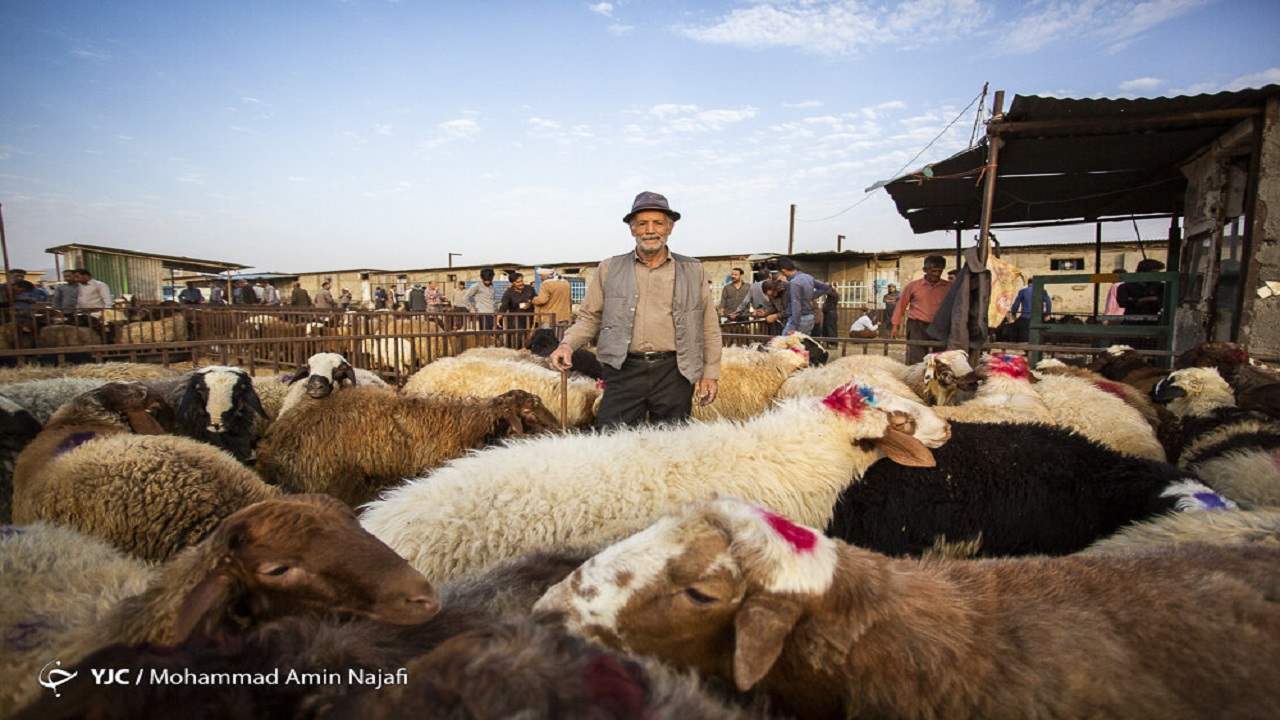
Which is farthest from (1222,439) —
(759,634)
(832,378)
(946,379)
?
(759,634)

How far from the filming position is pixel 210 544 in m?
1.64

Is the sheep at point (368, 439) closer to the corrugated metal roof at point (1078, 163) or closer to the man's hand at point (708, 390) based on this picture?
the man's hand at point (708, 390)

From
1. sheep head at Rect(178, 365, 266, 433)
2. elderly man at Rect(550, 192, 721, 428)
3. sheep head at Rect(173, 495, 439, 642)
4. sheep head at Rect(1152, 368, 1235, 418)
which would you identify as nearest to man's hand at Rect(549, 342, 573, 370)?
elderly man at Rect(550, 192, 721, 428)

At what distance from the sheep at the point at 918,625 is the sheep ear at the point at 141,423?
408 cm

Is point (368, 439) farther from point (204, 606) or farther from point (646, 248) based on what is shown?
point (204, 606)

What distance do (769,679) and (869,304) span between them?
27.0m

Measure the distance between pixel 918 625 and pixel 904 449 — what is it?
1.71m

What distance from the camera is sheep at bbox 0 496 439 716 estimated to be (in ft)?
5.04

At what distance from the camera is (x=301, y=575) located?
165 cm

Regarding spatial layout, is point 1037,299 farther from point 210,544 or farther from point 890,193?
point 210,544

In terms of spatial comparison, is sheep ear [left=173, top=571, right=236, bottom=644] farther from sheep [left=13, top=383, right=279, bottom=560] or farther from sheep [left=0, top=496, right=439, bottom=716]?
sheep [left=13, top=383, right=279, bottom=560]

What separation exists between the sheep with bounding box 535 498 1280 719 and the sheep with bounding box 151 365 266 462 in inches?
189

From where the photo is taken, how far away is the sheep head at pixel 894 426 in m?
3.09

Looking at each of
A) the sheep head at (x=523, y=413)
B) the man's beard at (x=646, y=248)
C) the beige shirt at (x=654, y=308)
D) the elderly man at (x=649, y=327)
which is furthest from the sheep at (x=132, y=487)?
the man's beard at (x=646, y=248)
